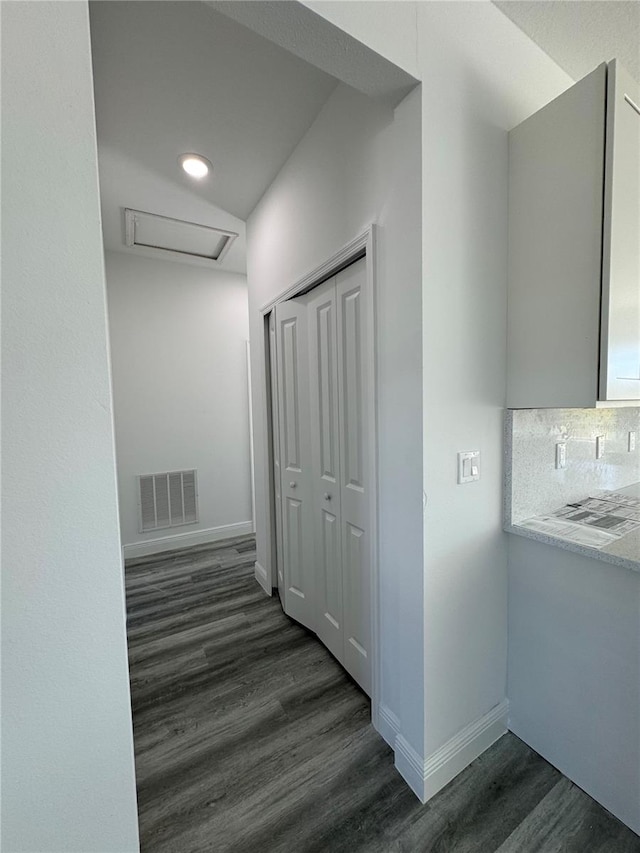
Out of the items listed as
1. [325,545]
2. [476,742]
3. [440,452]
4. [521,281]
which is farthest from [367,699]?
[521,281]

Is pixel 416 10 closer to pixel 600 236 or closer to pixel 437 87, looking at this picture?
pixel 437 87

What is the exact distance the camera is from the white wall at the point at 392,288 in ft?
3.92

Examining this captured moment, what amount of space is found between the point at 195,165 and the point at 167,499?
2.83 meters

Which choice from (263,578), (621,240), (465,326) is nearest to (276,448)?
(263,578)

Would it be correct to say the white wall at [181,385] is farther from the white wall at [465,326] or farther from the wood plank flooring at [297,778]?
the white wall at [465,326]

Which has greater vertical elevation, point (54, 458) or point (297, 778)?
point (54, 458)

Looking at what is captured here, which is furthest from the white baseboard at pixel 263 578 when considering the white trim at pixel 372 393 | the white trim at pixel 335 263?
the white trim at pixel 335 263

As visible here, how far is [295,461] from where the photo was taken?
2209mm

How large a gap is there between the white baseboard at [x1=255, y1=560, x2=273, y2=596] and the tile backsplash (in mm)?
1877

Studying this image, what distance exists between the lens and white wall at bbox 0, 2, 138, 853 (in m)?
0.67

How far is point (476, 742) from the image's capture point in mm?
1394

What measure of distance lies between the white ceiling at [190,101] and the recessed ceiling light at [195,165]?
0.04 m

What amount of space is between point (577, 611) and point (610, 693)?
0.84 ft

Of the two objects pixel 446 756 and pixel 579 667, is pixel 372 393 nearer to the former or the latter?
pixel 579 667
